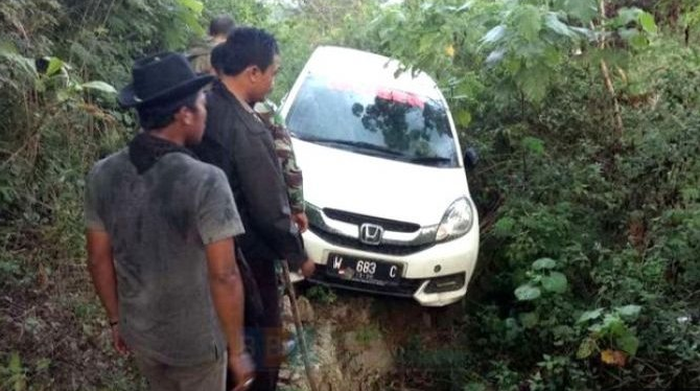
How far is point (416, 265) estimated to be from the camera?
5.14m

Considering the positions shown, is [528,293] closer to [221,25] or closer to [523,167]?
[523,167]

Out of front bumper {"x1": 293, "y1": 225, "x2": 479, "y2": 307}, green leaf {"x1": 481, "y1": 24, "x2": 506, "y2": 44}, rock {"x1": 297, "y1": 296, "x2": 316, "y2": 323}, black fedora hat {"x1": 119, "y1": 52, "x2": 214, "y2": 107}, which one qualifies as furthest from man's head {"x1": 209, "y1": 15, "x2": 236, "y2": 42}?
black fedora hat {"x1": 119, "y1": 52, "x2": 214, "y2": 107}

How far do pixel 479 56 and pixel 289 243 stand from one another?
3620 millimetres

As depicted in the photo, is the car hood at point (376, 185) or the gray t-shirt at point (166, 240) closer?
the gray t-shirt at point (166, 240)

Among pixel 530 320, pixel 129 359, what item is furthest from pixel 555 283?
pixel 129 359

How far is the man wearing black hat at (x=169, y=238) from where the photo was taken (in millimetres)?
2504

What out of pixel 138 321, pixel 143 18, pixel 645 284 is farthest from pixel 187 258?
pixel 143 18

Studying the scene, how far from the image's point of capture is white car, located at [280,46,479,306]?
16.8ft

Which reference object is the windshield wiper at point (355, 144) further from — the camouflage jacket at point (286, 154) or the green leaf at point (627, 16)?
the camouflage jacket at point (286, 154)

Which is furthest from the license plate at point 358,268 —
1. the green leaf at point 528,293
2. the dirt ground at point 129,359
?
the green leaf at point 528,293

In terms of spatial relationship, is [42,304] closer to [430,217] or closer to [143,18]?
[430,217]

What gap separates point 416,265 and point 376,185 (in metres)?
0.63

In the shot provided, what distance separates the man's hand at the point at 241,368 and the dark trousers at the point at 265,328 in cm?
38

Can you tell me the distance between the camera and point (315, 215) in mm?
5176
